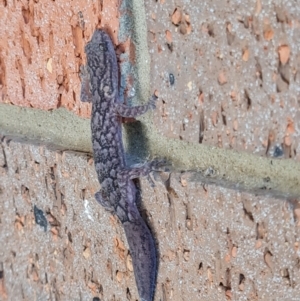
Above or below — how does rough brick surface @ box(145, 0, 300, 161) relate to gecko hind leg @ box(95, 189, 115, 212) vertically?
above

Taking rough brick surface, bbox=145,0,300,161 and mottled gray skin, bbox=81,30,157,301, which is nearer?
rough brick surface, bbox=145,0,300,161

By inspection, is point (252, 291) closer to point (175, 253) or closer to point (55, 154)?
point (175, 253)

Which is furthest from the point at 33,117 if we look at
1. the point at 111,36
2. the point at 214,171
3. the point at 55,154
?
the point at 214,171

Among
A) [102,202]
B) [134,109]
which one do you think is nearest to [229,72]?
[134,109]

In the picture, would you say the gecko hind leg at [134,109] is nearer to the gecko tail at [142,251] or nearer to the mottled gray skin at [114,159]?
the mottled gray skin at [114,159]

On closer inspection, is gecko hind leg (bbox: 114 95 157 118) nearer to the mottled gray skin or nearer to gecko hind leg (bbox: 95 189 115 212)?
the mottled gray skin

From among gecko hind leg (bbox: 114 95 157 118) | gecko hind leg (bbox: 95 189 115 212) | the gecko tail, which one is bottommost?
the gecko tail

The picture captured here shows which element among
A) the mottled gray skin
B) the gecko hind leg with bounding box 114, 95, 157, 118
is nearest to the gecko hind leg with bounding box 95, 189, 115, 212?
the mottled gray skin

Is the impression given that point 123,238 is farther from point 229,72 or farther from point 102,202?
point 229,72
